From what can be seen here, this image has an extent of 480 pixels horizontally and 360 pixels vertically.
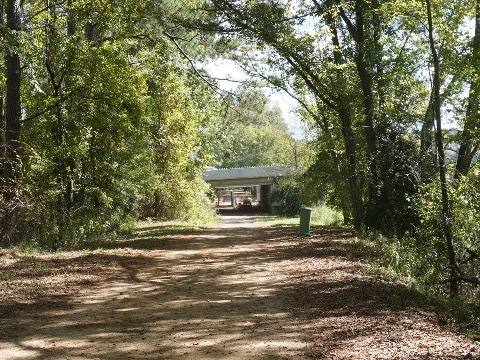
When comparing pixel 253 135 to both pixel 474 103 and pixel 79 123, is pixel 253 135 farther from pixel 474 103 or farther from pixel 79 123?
pixel 474 103

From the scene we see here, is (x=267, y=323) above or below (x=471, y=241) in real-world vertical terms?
below

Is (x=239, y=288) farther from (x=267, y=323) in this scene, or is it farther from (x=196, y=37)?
(x=196, y=37)

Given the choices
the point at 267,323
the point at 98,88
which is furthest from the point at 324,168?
the point at 267,323

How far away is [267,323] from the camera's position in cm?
732

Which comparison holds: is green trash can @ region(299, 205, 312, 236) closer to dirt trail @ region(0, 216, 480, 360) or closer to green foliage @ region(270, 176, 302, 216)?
dirt trail @ region(0, 216, 480, 360)

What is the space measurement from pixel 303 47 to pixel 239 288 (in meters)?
10.2

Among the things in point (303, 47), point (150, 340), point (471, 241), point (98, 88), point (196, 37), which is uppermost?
point (196, 37)

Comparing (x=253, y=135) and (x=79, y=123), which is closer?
(x=79, y=123)

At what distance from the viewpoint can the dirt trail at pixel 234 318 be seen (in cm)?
602

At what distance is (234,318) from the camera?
765 cm

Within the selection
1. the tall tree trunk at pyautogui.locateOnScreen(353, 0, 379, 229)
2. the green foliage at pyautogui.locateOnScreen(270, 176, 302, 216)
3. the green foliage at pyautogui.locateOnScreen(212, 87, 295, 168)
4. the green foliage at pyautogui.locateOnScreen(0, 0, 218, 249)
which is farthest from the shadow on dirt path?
the green foliage at pyautogui.locateOnScreen(270, 176, 302, 216)

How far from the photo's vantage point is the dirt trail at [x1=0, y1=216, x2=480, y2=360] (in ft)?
19.7

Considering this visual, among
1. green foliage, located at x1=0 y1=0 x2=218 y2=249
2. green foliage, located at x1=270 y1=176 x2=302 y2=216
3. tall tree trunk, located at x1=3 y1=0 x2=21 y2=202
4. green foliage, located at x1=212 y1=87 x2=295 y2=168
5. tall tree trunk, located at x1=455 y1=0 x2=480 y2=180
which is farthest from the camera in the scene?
green foliage, located at x1=270 y1=176 x2=302 y2=216

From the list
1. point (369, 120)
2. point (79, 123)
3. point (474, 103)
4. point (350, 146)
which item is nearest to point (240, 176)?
point (350, 146)
